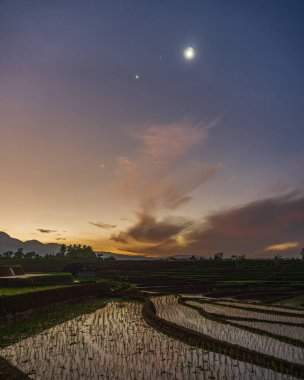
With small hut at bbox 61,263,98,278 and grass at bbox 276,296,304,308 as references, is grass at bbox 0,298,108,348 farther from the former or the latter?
small hut at bbox 61,263,98,278

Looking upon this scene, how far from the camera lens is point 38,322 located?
66.3 feet

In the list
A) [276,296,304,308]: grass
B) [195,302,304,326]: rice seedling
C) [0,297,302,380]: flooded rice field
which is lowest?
[0,297,302,380]: flooded rice field

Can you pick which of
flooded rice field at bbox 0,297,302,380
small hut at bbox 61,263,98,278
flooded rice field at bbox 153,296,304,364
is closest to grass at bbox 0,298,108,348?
flooded rice field at bbox 0,297,302,380

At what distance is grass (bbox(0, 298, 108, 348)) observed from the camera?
53.3 ft

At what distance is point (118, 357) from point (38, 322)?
8898 millimetres

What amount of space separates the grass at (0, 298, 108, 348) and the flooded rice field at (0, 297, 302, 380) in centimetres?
67

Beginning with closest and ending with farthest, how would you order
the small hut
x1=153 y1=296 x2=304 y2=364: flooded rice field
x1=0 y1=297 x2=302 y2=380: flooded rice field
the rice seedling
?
x1=0 y1=297 x2=302 y2=380: flooded rice field < x1=153 y1=296 x2=304 y2=364: flooded rice field < the rice seedling < the small hut

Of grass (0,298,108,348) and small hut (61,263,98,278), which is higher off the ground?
small hut (61,263,98,278)

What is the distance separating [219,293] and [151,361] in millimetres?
29154

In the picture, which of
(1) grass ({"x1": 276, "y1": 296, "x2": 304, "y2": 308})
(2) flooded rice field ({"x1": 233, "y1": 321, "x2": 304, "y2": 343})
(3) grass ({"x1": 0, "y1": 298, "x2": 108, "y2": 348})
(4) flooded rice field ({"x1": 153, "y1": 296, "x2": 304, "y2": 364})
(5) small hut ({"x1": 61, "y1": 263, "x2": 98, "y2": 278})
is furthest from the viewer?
(5) small hut ({"x1": 61, "y1": 263, "x2": 98, "y2": 278})

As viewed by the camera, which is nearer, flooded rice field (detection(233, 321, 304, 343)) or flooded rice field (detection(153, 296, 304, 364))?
flooded rice field (detection(153, 296, 304, 364))

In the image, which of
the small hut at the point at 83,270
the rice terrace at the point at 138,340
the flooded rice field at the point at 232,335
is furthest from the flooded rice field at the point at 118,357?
the small hut at the point at 83,270

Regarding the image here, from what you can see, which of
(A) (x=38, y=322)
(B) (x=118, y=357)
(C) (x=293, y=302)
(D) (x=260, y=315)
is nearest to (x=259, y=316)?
(D) (x=260, y=315)

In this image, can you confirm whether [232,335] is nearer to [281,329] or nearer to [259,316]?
[281,329]
